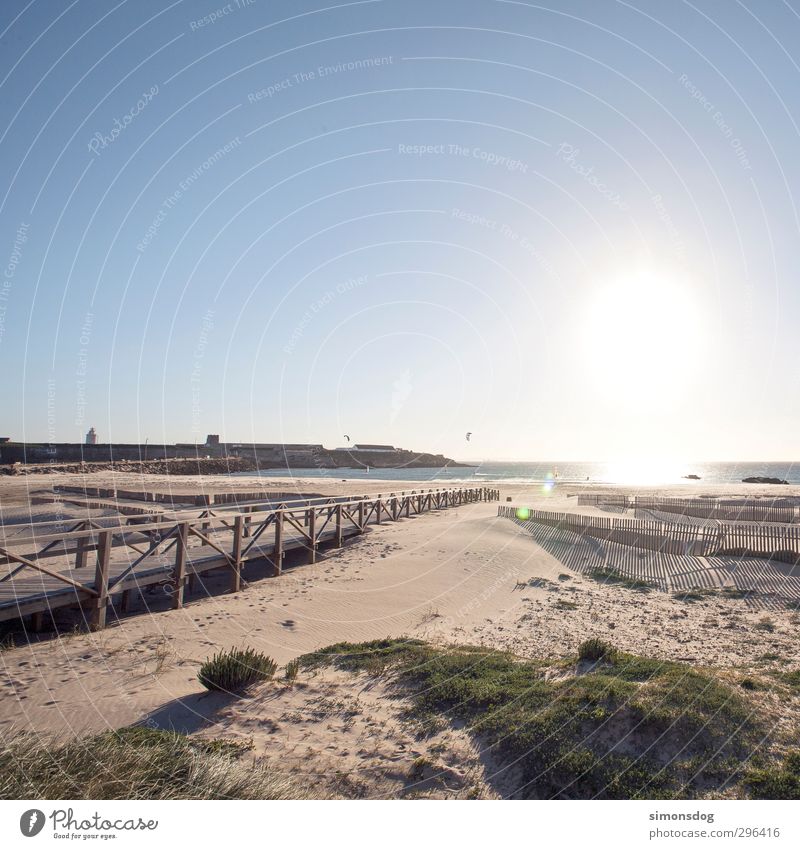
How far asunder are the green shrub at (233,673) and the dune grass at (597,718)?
1528 millimetres

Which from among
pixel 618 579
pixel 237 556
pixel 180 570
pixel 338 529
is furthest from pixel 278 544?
pixel 618 579

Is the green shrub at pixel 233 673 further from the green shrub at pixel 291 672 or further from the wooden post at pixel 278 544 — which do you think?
the wooden post at pixel 278 544

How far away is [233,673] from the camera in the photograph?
22.0 ft

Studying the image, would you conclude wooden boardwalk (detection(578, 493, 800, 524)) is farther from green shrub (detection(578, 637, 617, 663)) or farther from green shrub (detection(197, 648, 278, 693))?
green shrub (detection(197, 648, 278, 693))

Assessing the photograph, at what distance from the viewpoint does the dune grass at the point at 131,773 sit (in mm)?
3934

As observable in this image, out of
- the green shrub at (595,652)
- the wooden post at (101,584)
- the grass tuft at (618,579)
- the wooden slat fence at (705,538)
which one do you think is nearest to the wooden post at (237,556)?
the wooden post at (101,584)

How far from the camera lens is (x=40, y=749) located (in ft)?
14.7

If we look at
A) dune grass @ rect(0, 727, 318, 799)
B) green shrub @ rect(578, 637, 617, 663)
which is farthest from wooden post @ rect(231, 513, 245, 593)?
green shrub @ rect(578, 637, 617, 663)

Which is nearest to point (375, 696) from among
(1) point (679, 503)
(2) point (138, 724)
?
(2) point (138, 724)

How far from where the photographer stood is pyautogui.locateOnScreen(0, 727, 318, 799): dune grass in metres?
3.93

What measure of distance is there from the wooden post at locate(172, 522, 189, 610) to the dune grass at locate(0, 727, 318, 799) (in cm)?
669
